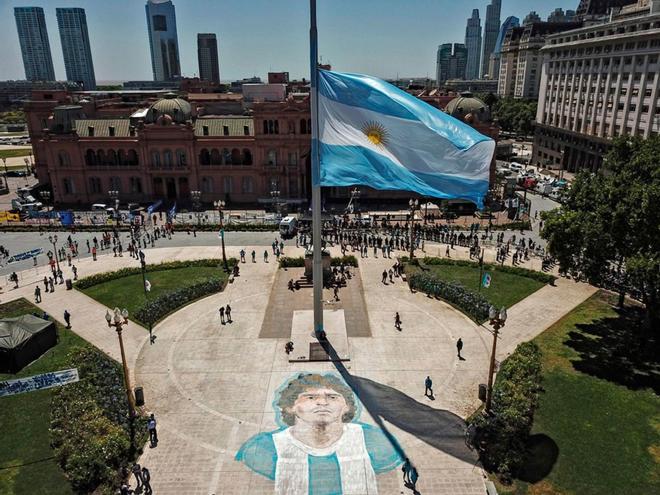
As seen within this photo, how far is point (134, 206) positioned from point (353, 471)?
57.9 metres

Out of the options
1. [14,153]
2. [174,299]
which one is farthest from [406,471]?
[14,153]

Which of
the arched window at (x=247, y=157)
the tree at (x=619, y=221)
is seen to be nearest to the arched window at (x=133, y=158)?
the arched window at (x=247, y=157)

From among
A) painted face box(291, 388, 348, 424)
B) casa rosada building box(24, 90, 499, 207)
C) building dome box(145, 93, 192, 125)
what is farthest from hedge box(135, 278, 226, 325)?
building dome box(145, 93, 192, 125)

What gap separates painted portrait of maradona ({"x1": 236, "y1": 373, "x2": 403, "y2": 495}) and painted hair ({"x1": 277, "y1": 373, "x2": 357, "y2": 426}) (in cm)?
5

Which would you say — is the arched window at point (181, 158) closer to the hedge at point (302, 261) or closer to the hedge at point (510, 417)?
the hedge at point (302, 261)

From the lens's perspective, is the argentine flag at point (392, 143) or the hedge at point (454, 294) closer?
the argentine flag at point (392, 143)

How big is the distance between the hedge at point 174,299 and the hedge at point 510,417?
2407cm

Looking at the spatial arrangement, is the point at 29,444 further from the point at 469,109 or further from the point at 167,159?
the point at 469,109

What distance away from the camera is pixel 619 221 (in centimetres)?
2936

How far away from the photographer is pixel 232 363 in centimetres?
3153

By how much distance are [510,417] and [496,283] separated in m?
21.0

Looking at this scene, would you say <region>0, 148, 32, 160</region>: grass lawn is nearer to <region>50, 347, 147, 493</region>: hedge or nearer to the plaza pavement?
the plaza pavement

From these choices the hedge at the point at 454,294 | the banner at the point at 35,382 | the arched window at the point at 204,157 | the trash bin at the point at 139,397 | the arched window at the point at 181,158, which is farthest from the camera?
the arched window at the point at 204,157

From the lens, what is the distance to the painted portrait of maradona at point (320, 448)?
2203 centimetres
